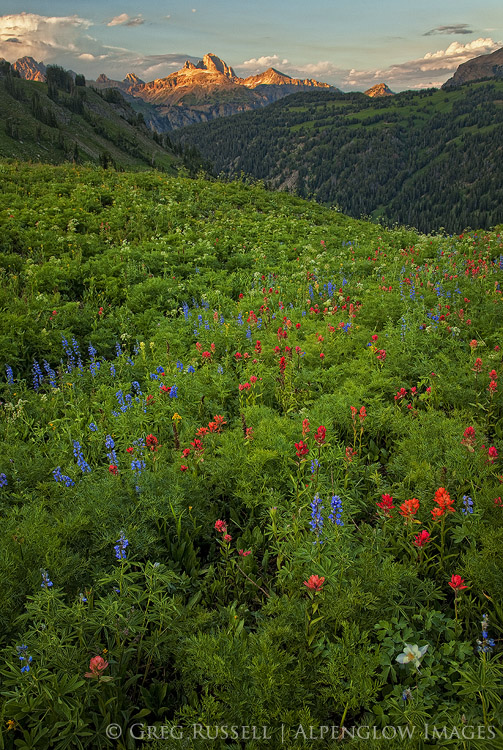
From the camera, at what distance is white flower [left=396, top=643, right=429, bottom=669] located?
265 centimetres

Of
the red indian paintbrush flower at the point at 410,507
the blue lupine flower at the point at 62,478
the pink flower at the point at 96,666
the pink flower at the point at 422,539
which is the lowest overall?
the blue lupine flower at the point at 62,478

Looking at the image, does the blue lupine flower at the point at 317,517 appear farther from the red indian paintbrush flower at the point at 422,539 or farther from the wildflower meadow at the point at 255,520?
the red indian paintbrush flower at the point at 422,539

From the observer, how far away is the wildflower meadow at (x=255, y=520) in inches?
101

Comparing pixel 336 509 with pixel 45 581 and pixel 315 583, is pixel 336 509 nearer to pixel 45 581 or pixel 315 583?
pixel 315 583

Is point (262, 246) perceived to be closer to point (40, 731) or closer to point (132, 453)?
point (132, 453)

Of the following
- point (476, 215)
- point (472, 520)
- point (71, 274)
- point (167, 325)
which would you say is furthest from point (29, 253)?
point (476, 215)

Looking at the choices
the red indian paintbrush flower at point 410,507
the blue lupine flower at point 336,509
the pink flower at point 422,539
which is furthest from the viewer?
the blue lupine flower at point 336,509

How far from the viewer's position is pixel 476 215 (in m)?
180

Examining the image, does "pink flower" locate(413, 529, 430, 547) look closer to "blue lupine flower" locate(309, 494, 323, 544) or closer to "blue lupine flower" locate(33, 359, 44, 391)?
"blue lupine flower" locate(309, 494, 323, 544)

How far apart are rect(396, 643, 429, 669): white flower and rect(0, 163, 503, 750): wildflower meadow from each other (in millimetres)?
15

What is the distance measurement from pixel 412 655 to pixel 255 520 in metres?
2.12

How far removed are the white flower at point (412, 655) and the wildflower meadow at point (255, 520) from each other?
0.02 meters

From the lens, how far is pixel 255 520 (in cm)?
453

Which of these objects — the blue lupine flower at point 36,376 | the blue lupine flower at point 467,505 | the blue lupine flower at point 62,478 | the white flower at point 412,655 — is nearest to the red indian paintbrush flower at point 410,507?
the blue lupine flower at point 467,505
